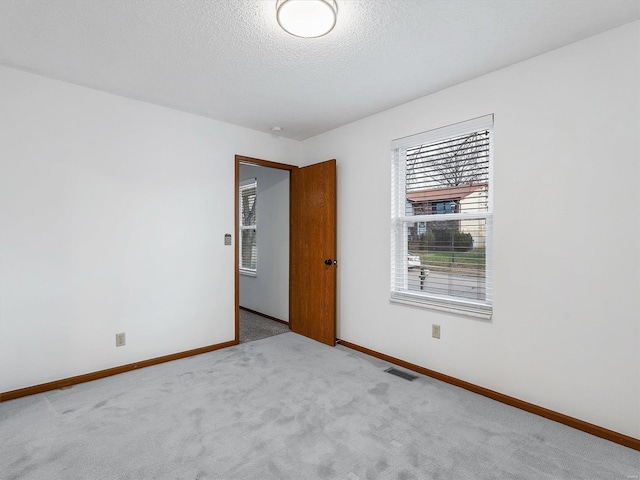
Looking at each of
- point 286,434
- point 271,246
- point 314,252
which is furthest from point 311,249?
point 286,434

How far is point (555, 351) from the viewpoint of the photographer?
2299 millimetres

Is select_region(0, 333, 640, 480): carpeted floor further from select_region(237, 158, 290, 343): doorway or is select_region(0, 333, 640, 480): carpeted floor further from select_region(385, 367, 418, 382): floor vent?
select_region(237, 158, 290, 343): doorway

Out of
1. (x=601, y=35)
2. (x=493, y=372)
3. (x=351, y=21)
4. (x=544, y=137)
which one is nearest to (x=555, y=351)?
(x=493, y=372)

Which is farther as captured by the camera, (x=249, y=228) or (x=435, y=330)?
(x=249, y=228)

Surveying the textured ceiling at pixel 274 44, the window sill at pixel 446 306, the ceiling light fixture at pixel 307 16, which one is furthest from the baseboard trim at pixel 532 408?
the ceiling light fixture at pixel 307 16

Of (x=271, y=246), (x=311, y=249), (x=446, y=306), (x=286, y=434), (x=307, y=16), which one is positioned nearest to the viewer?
(x=307, y=16)

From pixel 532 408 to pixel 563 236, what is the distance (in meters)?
1.23

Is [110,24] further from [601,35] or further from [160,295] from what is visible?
[601,35]

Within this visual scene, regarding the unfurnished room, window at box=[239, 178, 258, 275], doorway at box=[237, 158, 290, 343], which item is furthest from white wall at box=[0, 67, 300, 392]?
window at box=[239, 178, 258, 275]

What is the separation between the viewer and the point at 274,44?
2.22 m

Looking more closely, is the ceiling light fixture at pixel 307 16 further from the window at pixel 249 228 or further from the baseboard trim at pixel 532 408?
the window at pixel 249 228

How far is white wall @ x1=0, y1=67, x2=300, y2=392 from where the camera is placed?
8.57 feet

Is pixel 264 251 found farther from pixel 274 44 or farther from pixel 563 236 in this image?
pixel 563 236

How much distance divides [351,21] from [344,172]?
6.41 feet
